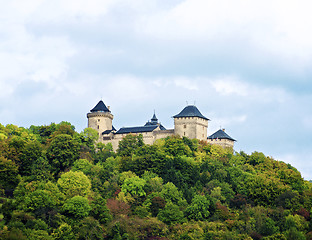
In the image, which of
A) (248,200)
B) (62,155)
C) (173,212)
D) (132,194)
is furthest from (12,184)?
(248,200)

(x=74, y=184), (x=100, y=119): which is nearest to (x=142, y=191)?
(x=74, y=184)

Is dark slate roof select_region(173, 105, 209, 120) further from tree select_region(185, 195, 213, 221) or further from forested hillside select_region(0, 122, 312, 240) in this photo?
tree select_region(185, 195, 213, 221)

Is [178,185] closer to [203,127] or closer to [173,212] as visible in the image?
→ [173,212]

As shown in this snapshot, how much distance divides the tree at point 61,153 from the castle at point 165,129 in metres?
13.7

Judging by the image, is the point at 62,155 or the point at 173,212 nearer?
the point at 173,212

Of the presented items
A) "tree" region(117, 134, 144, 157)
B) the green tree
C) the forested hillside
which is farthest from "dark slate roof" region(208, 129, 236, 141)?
the green tree

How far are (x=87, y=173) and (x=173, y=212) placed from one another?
16.2m

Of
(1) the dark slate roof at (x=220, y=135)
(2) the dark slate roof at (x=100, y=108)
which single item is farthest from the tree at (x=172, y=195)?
(2) the dark slate roof at (x=100, y=108)

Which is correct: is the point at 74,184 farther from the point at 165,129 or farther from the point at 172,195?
the point at 165,129

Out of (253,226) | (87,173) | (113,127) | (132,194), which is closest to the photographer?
(253,226)

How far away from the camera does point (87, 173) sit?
8938 cm

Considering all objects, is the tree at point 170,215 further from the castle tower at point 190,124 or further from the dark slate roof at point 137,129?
the dark slate roof at point 137,129

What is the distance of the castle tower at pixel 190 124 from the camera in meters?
102

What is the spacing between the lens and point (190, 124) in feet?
336
